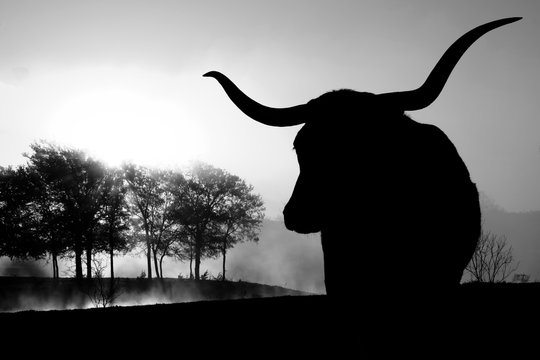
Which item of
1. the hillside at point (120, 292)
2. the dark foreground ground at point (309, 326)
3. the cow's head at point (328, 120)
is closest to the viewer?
the dark foreground ground at point (309, 326)

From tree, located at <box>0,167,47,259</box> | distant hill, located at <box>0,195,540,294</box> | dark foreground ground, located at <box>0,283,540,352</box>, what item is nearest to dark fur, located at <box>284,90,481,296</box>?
dark foreground ground, located at <box>0,283,540,352</box>

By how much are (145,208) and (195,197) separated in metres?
5.58

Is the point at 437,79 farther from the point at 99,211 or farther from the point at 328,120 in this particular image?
the point at 99,211

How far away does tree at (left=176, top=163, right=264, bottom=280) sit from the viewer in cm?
3516

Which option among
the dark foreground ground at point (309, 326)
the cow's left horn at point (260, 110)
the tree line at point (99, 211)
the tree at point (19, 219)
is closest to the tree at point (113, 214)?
the tree line at point (99, 211)

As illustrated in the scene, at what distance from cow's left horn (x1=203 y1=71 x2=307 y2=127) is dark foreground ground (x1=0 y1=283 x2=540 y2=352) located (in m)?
1.64

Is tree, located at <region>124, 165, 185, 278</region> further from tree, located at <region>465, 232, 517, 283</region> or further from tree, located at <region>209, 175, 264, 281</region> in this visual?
tree, located at <region>465, 232, 517, 283</region>

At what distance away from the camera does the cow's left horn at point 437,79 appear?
249 cm

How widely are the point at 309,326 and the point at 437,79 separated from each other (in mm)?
6016

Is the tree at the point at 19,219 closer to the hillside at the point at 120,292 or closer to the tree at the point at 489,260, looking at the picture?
the hillside at the point at 120,292

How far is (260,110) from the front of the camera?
3152 millimetres

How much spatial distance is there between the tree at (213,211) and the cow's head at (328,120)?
3317 cm

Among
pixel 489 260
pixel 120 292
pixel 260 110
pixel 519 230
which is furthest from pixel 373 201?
pixel 519 230

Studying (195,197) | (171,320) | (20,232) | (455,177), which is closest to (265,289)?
(195,197)
